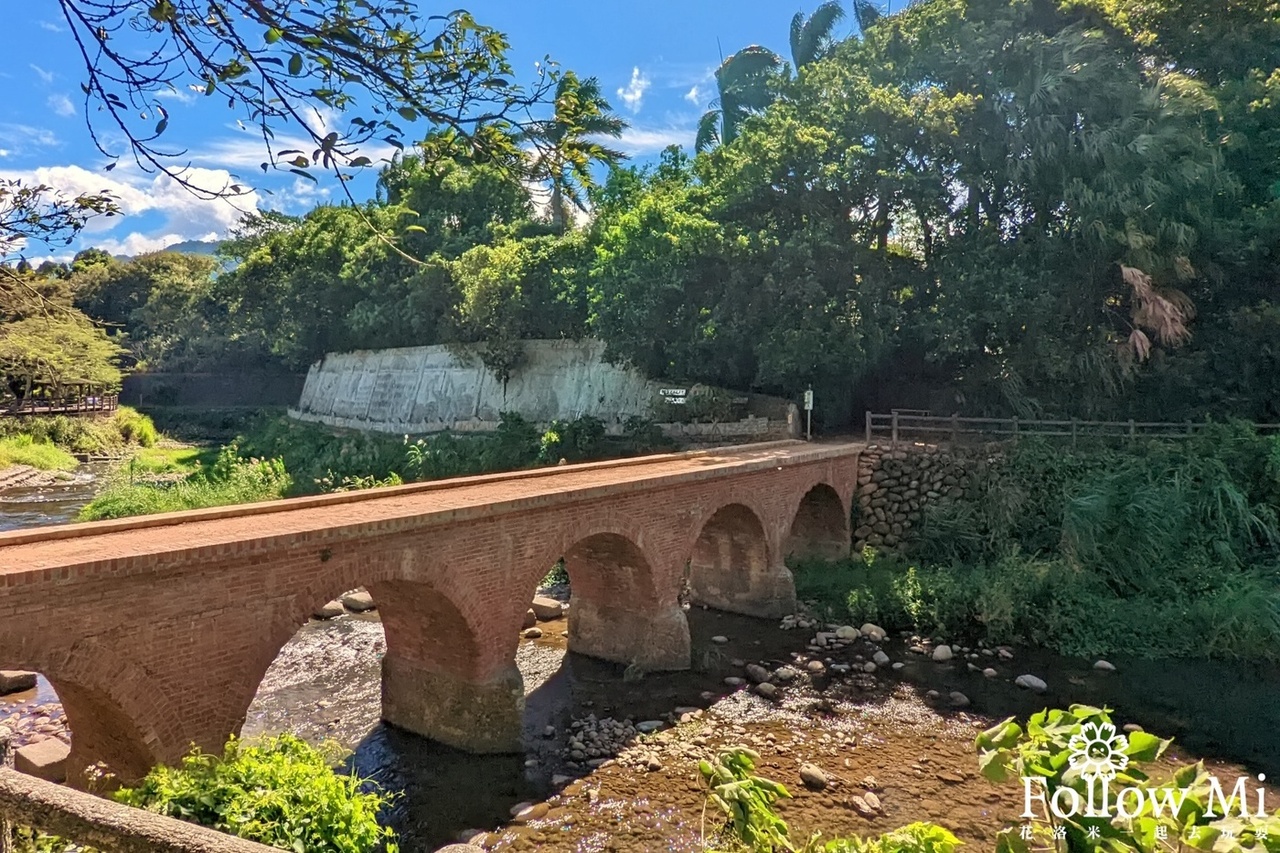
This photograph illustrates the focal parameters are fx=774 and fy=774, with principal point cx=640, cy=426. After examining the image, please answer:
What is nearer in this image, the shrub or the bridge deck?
the bridge deck

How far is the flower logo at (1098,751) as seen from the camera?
2787mm

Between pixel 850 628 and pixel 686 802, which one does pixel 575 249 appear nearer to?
pixel 850 628

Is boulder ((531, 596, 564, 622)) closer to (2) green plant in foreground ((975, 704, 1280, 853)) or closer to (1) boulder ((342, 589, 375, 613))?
(1) boulder ((342, 589, 375, 613))

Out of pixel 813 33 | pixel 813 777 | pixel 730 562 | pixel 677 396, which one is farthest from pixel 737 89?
pixel 813 777

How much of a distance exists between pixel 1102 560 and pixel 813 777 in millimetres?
10290

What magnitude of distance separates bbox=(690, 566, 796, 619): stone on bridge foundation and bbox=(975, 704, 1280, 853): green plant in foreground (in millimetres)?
14555

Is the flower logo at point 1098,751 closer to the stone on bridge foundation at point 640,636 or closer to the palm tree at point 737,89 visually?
the stone on bridge foundation at point 640,636

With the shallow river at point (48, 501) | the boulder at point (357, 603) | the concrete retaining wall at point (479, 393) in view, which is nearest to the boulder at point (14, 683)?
the boulder at point (357, 603)

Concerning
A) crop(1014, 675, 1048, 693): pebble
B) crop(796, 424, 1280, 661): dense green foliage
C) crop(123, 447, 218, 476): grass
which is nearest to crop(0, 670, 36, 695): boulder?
crop(796, 424, 1280, 661): dense green foliage

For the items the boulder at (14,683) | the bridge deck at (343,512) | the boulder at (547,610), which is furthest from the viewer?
the boulder at (547,610)

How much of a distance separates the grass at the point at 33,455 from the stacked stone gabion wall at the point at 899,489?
33.5m

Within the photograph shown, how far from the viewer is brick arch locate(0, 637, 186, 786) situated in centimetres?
663

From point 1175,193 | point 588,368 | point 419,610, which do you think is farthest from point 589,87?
point 419,610

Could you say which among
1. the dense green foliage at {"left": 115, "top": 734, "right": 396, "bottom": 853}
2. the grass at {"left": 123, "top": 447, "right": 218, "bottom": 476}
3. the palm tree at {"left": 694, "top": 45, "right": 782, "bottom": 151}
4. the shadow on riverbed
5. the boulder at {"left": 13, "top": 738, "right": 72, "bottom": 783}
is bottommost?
the shadow on riverbed
